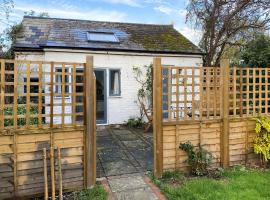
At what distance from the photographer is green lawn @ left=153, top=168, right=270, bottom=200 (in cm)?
468

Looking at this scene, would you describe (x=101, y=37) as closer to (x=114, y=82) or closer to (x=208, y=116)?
(x=114, y=82)

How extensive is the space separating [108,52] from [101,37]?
116cm

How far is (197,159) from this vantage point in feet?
18.4

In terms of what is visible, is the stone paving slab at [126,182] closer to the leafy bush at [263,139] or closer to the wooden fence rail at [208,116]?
the wooden fence rail at [208,116]

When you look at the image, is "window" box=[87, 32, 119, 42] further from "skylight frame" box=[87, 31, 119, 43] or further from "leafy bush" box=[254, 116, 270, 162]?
"leafy bush" box=[254, 116, 270, 162]

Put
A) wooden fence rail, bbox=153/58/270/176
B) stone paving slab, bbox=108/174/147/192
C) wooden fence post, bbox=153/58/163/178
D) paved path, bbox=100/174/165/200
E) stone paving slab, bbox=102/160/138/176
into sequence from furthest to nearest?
stone paving slab, bbox=102/160/138/176 → wooden fence rail, bbox=153/58/270/176 → wooden fence post, bbox=153/58/163/178 → stone paving slab, bbox=108/174/147/192 → paved path, bbox=100/174/165/200

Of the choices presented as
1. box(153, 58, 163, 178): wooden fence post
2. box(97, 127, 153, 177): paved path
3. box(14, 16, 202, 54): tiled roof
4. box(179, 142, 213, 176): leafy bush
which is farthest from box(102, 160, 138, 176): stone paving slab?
box(14, 16, 202, 54): tiled roof

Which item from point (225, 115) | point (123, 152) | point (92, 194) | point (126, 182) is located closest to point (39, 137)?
point (92, 194)

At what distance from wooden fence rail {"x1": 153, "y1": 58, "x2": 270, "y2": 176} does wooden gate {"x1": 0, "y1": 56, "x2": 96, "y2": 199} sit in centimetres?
143

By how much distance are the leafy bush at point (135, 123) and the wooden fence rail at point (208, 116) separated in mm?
5401

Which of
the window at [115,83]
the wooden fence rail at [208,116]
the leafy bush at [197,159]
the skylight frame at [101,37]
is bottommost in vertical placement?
the leafy bush at [197,159]

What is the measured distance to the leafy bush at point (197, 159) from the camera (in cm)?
562

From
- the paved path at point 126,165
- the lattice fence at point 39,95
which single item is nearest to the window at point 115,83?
the paved path at point 126,165

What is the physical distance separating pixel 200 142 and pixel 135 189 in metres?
1.89
